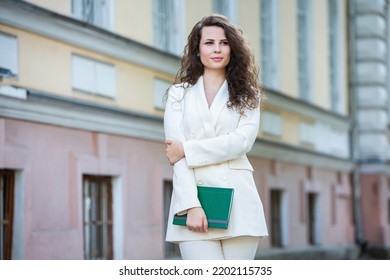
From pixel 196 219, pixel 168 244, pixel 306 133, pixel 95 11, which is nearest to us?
pixel 196 219

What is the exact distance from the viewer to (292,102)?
14188 millimetres

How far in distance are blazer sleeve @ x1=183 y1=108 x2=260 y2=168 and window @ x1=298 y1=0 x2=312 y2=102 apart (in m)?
10.4

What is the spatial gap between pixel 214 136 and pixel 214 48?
346 mm

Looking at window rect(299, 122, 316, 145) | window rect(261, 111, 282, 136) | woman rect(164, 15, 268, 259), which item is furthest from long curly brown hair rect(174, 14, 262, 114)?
window rect(299, 122, 316, 145)

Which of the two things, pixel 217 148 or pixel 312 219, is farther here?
pixel 312 219

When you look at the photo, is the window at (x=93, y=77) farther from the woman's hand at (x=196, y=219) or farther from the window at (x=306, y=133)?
the window at (x=306, y=133)

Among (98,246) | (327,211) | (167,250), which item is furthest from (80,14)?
(327,211)

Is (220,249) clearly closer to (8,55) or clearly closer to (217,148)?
(217,148)

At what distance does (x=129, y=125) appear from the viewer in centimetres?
956

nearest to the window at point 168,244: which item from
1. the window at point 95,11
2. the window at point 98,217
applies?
the window at point 98,217

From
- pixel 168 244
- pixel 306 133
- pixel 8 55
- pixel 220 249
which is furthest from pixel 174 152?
pixel 306 133

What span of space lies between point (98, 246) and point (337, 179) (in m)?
7.80
